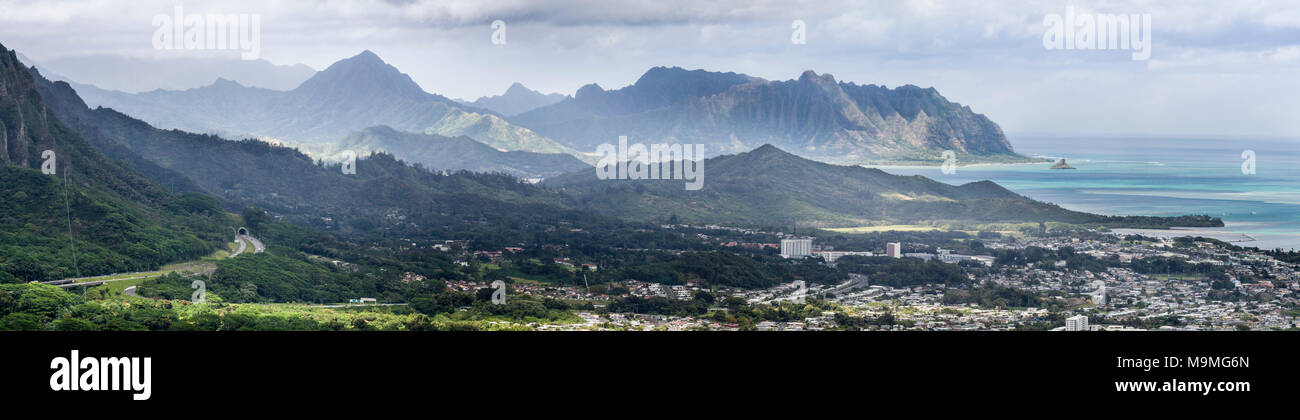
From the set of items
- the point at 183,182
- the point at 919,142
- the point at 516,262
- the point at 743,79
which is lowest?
the point at 516,262

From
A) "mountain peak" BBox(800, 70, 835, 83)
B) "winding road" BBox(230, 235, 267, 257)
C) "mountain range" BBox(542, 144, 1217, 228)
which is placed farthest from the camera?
"mountain peak" BBox(800, 70, 835, 83)

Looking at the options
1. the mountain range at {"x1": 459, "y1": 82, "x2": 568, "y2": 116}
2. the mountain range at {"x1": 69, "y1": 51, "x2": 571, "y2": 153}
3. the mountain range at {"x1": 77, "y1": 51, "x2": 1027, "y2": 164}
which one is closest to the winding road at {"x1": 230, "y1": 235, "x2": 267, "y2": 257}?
the mountain range at {"x1": 77, "y1": 51, "x2": 1027, "y2": 164}

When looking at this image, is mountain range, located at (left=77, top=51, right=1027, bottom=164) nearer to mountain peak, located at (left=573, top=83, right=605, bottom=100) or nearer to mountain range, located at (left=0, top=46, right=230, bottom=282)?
mountain peak, located at (left=573, top=83, right=605, bottom=100)

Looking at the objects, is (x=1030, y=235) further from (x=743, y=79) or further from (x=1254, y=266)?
(x=743, y=79)

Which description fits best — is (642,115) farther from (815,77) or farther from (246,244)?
(246,244)
